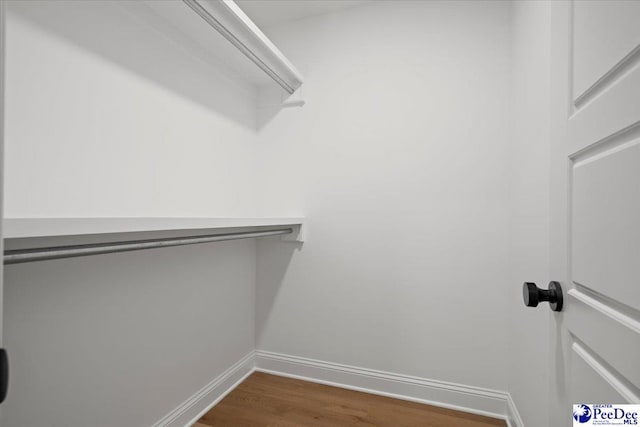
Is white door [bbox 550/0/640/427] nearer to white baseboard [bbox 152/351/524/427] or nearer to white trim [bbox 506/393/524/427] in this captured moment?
white trim [bbox 506/393/524/427]

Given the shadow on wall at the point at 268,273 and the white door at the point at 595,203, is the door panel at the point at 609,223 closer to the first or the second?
the white door at the point at 595,203

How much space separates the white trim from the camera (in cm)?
137

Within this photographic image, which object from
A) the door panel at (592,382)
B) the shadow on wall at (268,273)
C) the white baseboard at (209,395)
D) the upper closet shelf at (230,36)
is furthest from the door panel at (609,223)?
the white baseboard at (209,395)

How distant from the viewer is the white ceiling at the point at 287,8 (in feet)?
6.06

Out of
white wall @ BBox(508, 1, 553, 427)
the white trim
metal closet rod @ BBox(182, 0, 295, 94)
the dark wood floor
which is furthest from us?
the dark wood floor

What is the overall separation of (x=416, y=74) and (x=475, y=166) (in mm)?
612

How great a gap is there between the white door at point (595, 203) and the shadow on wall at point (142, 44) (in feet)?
4.62

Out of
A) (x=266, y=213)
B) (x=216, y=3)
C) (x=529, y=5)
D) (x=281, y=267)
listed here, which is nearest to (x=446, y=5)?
(x=529, y=5)

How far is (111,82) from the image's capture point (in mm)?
1134

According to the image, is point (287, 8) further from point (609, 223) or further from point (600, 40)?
point (609, 223)

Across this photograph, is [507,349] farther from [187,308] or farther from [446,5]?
[446,5]

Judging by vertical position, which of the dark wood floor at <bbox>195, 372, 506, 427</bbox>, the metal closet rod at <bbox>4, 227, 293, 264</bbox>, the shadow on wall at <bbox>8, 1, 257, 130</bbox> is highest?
the shadow on wall at <bbox>8, 1, 257, 130</bbox>

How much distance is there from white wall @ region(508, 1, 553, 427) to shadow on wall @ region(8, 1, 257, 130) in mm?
1473

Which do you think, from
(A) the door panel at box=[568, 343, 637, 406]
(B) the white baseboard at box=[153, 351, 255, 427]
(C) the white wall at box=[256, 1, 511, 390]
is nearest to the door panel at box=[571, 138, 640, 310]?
(A) the door panel at box=[568, 343, 637, 406]
